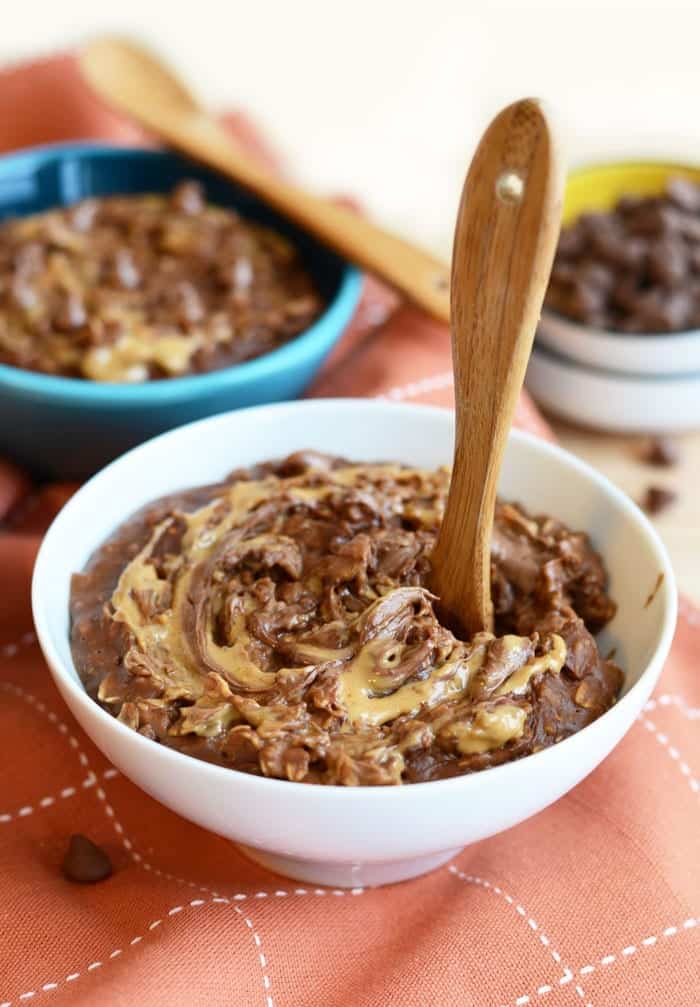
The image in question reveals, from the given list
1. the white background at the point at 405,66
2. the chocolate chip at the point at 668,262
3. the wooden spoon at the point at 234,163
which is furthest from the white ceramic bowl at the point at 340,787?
the white background at the point at 405,66

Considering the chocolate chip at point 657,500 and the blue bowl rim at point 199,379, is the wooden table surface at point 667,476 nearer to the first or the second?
the chocolate chip at point 657,500

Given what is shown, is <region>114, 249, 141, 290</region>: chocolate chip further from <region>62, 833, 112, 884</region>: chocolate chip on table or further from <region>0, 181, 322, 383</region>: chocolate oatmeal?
<region>62, 833, 112, 884</region>: chocolate chip on table

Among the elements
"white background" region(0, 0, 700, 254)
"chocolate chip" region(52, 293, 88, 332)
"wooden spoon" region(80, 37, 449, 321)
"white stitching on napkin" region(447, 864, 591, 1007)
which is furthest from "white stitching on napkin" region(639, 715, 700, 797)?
"white background" region(0, 0, 700, 254)

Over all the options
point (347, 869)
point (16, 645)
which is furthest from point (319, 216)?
point (347, 869)

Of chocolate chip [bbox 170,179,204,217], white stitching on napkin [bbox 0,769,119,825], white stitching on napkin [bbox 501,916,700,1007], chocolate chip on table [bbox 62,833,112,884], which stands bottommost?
white stitching on napkin [bbox 0,769,119,825]

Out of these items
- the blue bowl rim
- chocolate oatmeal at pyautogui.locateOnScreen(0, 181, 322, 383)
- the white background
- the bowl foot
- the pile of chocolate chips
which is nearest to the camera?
the bowl foot

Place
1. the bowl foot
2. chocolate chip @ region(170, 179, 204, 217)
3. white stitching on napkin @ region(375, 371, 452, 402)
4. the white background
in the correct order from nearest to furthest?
the bowl foot < white stitching on napkin @ region(375, 371, 452, 402) < chocolate chip @ region(170, 179, 204, 217) < the white background

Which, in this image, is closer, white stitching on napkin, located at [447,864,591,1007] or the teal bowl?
white stitching on napkin, located at [447,864,591,1007]

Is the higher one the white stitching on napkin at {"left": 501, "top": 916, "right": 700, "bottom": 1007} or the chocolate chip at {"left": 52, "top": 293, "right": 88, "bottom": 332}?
the chocolate chip at {"left": 52, "top": 293, "right": 88, "bottom": 332}
